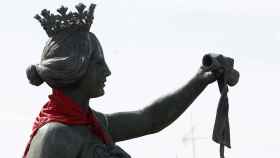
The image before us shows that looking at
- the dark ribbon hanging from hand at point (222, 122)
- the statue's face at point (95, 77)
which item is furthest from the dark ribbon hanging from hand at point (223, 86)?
the statue's face at point (95, 77)

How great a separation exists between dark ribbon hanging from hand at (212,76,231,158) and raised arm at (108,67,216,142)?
15 cm

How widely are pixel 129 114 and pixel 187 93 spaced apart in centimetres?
55

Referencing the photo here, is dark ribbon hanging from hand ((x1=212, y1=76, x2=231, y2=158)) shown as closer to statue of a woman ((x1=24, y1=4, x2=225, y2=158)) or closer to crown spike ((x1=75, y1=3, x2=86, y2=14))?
statue of a woman ((x1=24, y1=4, x2=225, y2=158))

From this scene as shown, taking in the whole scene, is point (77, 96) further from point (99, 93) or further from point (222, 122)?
point (222, 122)

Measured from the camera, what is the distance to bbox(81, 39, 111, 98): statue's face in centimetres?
991

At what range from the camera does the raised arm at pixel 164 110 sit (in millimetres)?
10445

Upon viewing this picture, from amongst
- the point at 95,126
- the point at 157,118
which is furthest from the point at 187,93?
the point at 95,126

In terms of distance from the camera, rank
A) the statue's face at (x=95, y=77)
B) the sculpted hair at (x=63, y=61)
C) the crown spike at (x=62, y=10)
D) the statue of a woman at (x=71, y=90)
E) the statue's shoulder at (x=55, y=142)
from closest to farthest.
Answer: the statue's shoulder at (x=55, y=142) < the statue of a woman at (x=71, y=90) < the sculpted hair at (x=63, y=61) < the statue's face at (x=95, y=77) < the crown spike at (x=62, y=10)

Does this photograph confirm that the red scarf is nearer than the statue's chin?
Yes

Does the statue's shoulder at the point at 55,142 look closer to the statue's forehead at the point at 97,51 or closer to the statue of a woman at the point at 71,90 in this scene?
the statue of a woman at the point at 71,90

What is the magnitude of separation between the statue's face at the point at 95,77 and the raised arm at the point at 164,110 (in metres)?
0.54

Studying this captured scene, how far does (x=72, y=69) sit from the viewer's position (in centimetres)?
974

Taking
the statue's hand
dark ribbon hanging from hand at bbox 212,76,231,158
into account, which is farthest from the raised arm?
dark ribbon hanging from hand at bbox 212,76,231,158

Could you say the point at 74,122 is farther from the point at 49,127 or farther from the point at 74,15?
the point at 74,15
